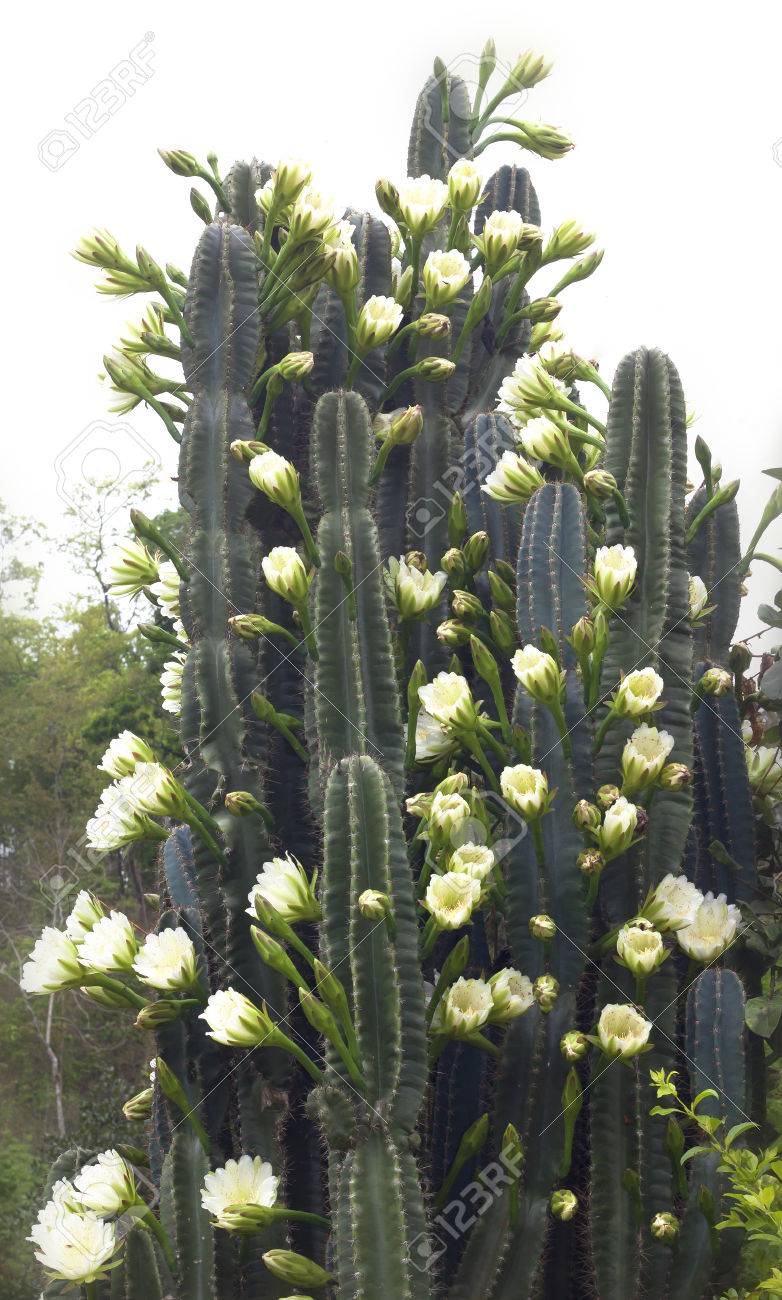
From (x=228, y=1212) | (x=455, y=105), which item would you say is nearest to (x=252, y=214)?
(x=455, y=105)

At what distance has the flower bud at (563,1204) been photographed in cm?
146

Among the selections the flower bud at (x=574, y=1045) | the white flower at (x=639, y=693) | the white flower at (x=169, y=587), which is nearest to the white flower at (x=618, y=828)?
the white flower at (x=639, y=693)

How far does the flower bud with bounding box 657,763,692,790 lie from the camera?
154 centimetres

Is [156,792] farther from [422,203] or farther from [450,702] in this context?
[422,203]

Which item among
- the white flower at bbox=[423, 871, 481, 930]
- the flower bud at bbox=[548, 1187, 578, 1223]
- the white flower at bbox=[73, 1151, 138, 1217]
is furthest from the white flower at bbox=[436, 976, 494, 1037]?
the white flower at bbox=[73, 1151, 138, 1217]

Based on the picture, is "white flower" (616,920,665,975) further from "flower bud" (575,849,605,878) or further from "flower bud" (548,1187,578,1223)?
"flower bud" (548,1187,578,1223)

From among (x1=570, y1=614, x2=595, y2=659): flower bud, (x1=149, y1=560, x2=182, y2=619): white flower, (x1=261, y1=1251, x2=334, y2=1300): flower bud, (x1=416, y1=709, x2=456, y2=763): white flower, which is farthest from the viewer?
(x1=149, y1=560, x2=182, y2=619): white flower

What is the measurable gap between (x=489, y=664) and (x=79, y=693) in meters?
12.1

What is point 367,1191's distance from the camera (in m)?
1.37

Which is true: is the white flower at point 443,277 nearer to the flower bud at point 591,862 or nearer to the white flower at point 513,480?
the white flower at point 513,480

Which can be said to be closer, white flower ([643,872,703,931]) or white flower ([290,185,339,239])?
white flower ([643,872,703,931])

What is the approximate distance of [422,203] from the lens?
1.85 m

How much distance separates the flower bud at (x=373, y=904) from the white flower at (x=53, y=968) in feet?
1.39

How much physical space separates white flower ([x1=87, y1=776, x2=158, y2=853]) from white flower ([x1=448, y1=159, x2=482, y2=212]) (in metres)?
1.05
